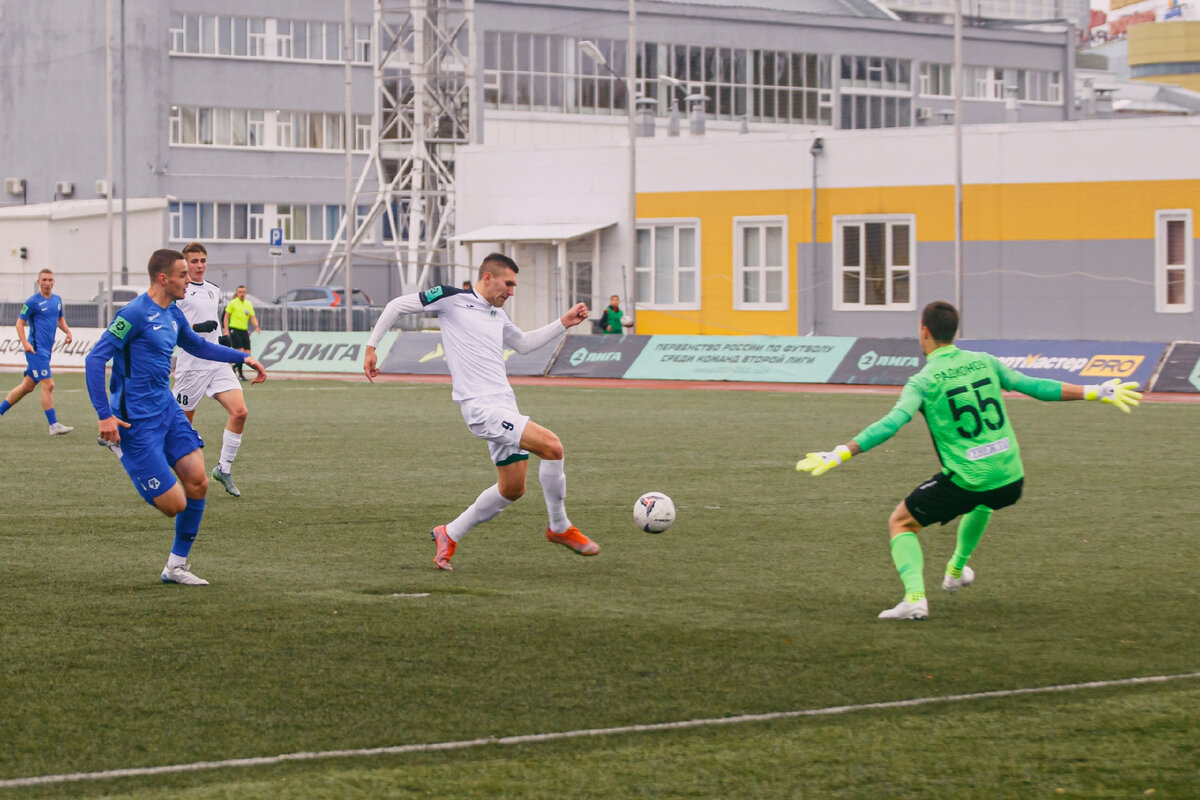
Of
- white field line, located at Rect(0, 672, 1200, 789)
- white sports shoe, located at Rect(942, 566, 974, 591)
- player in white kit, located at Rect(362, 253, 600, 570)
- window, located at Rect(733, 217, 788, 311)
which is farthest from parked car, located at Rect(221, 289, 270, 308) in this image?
white field line, located at Rect(0, 672, 1200, 789)

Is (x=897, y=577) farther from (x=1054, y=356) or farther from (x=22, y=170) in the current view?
(x=22, y=170)

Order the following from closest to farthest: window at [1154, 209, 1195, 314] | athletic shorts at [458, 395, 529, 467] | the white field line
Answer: the white field line
athletic shorts at [458, 395, 529, 467]
window at [1154, 209, 1195, 314]

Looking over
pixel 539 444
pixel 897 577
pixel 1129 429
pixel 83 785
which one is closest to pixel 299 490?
pixel 539 444

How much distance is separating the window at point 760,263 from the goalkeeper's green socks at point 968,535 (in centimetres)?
3159

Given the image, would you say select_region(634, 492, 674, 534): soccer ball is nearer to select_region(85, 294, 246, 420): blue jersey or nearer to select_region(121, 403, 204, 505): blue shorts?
select_region(121, 403, 204, 505): blue shorts

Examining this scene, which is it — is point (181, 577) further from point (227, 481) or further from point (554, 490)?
point (227, 481)

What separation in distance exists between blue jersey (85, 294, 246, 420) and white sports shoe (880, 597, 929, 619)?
14.3 feet

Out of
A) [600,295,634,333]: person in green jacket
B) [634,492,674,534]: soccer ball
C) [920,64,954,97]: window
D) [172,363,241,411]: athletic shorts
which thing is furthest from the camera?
[920,64,954,97]: window

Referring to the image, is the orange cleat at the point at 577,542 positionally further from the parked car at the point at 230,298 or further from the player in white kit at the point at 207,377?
the parked car at the point at 230,298

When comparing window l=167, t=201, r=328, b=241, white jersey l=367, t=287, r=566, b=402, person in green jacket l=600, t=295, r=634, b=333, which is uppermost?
window l=167, t=201, r=328, b=241

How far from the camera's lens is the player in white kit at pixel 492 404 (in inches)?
385

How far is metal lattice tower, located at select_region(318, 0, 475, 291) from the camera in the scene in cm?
5400

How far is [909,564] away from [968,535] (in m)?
0.64

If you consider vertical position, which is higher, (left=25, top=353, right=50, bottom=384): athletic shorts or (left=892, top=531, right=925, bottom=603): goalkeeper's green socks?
(left=25, top=353, right=50, bottom=384): athletic shorts
